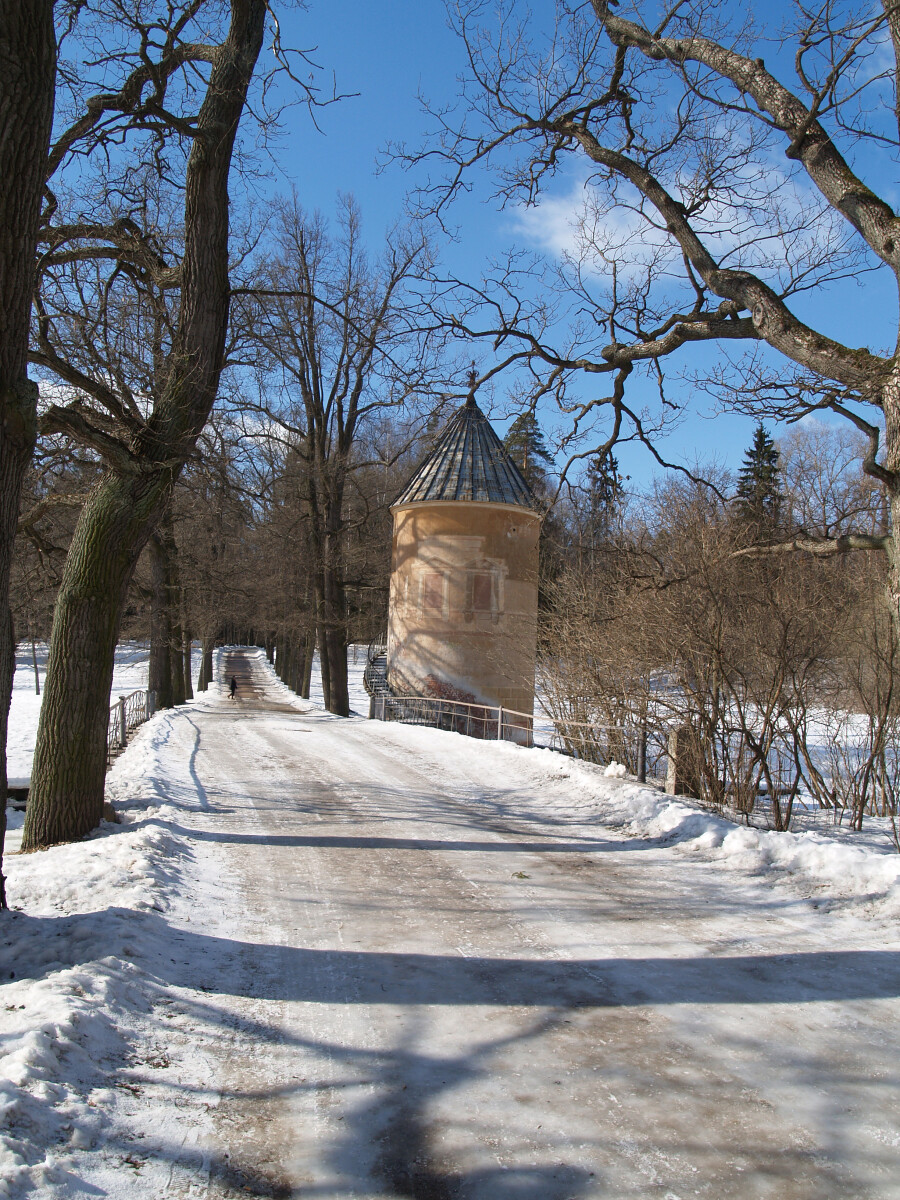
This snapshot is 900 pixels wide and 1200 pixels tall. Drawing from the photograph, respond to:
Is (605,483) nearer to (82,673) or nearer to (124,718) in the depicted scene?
(82,673)

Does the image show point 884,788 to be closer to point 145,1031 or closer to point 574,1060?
point 574,1060

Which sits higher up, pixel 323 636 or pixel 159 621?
pixel 159 621

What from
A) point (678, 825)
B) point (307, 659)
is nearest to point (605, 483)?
point (678, 825)

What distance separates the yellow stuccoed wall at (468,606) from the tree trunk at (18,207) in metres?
17.9

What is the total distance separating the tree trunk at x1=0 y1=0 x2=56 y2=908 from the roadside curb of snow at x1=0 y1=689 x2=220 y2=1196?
1286 mm

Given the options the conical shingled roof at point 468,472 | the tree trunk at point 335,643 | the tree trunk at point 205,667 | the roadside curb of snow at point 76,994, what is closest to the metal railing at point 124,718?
Answer: the roadside curb of snow at point 76,994

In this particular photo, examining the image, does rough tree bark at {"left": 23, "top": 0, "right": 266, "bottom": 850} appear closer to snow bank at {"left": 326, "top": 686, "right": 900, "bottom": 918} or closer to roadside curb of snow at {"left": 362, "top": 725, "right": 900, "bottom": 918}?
snow bank at {"left": 326, "top": 686, "right": 900, "bottom": 918}

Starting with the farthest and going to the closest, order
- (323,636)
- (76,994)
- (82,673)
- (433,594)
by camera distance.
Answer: (323,636) → (433,594) → (82,673) → (76,994)

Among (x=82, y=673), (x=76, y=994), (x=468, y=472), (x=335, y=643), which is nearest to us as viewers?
(x=76, y=994)

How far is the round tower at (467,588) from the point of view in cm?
2261

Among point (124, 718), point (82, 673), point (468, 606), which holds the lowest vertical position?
point (124, 718)

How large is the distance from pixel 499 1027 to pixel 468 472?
2058 cm

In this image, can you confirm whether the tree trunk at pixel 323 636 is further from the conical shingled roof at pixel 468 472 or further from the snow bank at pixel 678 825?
the snow bank at pixel 678 825

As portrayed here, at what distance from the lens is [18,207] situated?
477cm
